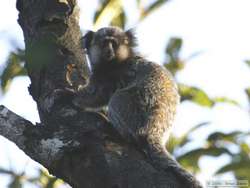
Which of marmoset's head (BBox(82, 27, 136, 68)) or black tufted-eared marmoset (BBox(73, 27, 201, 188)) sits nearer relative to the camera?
black tufted-eared marmoset (BBox(73, 27, 201, 188))

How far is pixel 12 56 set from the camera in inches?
132

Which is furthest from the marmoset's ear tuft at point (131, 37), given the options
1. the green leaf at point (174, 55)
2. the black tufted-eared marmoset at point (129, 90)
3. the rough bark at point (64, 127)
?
the rough bark at point (64, 127)

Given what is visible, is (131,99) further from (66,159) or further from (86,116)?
(66,159)

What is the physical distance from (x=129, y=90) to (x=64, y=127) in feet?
6.41

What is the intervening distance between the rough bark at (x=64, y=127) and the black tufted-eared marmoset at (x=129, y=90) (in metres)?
0.27

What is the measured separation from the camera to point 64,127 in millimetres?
3613

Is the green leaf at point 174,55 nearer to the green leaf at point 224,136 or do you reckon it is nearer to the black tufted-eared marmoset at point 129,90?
the black tufted-eared marmoset at point 129,90

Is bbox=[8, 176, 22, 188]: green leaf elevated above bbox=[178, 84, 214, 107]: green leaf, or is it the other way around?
bbox=[178, 84, 214, 107]: green leaf

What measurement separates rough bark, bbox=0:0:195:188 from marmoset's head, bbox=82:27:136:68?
1391 millimetres

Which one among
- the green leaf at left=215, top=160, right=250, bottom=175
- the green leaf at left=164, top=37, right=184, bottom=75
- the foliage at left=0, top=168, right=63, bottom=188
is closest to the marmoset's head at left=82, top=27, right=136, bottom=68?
the green leaf at left=164, top=37, right=184, bottom=75

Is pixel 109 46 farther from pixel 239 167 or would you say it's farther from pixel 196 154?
pixel 239 167

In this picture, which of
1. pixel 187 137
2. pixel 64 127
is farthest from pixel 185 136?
pixel 64 127

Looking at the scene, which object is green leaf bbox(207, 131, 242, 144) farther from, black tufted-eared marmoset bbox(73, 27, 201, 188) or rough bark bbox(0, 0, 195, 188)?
rough bark bbox(0, 0, 195, 188)

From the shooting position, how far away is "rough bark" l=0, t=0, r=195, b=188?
298 cm
